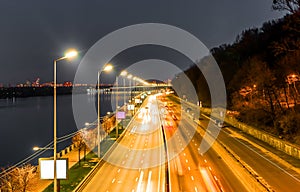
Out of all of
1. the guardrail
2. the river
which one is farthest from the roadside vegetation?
the river

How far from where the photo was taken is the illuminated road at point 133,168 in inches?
910

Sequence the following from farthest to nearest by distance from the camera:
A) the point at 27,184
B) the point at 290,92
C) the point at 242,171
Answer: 1. the point at 290,92
2. the point at 242,171
3. the point at 27,184

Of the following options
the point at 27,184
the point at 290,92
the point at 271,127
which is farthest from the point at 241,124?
the point at 27,184

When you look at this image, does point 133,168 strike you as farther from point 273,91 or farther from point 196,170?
point 273,91

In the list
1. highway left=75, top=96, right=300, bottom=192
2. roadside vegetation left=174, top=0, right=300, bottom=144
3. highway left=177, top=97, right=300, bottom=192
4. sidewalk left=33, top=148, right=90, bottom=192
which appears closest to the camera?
highway left=75, top=96, right=300, bottom=192

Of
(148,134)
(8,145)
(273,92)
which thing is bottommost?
(8,145)

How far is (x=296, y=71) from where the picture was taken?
3803 centimetres

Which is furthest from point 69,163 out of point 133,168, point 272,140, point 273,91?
point 273,91

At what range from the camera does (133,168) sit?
2828 cm

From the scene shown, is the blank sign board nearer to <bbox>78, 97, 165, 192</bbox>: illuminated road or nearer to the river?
<bbox>78, 97, 165, 192</bbox>: illuminated road

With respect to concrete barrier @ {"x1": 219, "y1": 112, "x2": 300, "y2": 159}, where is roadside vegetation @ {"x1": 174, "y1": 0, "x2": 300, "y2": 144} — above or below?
above

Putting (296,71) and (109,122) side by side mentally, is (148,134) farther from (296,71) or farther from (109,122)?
(296,71)

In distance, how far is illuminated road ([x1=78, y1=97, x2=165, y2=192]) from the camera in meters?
23.1

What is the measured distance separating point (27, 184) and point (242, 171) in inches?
592
